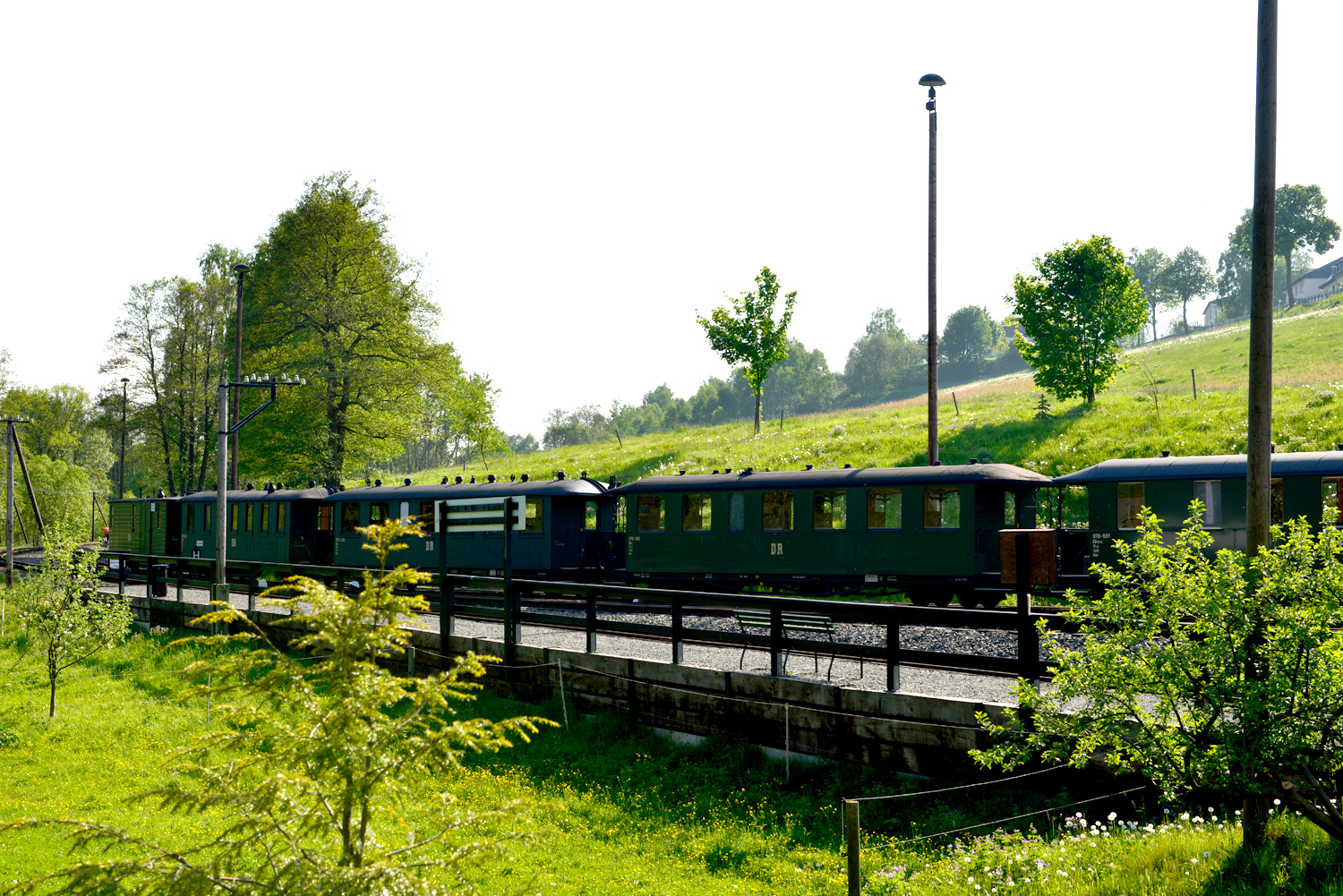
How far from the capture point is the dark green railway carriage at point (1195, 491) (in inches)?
651

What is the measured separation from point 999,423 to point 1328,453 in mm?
19374

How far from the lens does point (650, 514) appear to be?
21469mm

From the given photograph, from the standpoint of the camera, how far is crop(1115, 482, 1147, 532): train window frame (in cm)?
1822

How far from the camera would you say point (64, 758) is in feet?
44.4

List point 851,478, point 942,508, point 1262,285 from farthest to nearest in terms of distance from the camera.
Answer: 1. point 851,478
2. point 942,508
3. point 1262,285

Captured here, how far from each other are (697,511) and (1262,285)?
1365 cm

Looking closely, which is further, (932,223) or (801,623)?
(932,223)

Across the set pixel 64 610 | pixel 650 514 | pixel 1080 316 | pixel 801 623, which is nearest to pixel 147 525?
pixel 64 610

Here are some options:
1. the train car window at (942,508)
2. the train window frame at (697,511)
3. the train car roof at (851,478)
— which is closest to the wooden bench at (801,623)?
the train car window at (942,508)

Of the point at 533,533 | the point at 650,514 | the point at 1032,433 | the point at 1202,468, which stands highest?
the point at 1032,433

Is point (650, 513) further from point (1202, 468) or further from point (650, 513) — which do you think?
point (1202, 468)

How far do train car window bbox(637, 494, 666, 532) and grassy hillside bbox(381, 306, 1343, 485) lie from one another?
11.5 metres

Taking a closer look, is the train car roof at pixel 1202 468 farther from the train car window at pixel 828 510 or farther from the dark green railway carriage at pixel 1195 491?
the train car window at pixel 828 510

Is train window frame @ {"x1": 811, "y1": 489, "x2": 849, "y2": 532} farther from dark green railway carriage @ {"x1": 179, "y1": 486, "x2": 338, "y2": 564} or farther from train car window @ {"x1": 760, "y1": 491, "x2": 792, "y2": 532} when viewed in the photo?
dark green railway carriage @ {"x1": 179, "y1": 486, "x2": 338, "y2": 564}
